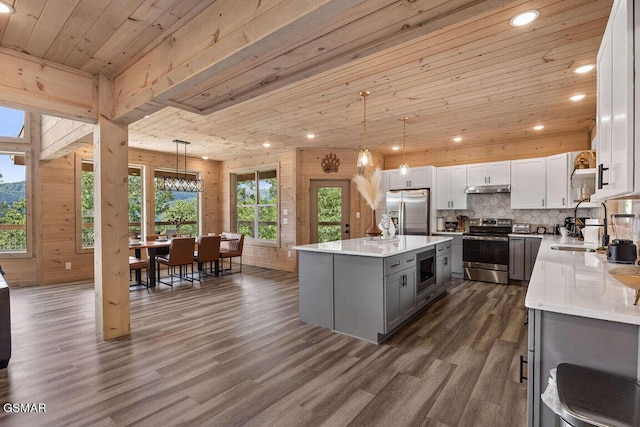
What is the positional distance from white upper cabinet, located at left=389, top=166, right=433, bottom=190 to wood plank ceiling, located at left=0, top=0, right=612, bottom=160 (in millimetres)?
1527

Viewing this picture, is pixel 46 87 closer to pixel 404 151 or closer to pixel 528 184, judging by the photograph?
pixel 404 151

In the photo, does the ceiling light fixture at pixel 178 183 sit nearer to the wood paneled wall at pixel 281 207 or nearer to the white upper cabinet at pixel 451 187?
the wood paneled wall at pixel 281 207

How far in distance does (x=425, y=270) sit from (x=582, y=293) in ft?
8.41

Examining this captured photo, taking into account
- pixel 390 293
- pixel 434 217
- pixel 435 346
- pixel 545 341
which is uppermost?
pixel 434 217

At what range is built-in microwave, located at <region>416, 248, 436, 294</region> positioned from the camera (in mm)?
3715

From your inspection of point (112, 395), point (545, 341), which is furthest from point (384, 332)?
point (112, 395)

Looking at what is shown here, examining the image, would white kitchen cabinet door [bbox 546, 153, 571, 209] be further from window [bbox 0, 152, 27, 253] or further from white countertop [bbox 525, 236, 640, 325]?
window [bbox 0, 152, 27, 253]

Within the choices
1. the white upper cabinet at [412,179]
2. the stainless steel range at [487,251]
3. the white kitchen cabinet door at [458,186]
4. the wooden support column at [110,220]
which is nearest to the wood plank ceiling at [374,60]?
the wooden support column at [110,220]

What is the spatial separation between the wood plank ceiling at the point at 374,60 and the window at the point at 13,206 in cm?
249

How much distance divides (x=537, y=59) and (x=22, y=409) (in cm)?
482

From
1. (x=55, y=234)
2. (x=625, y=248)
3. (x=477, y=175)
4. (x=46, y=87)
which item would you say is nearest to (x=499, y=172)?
(x=477, y=175)

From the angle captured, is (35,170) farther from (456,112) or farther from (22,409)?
(456,112)

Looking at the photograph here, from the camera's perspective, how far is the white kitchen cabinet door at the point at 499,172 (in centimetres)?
561

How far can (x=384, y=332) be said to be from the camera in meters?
2.94
